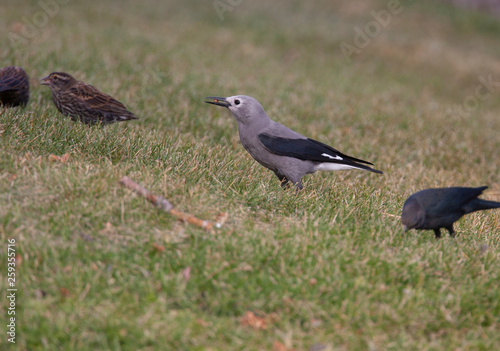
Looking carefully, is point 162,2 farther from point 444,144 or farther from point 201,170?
point 201,170

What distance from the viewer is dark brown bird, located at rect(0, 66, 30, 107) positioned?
22.2ft

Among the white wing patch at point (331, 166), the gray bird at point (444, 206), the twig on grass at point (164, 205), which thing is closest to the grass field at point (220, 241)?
the twig on grass at point (164, 205)

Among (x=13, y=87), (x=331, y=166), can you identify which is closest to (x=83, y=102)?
(x=13, y=87)

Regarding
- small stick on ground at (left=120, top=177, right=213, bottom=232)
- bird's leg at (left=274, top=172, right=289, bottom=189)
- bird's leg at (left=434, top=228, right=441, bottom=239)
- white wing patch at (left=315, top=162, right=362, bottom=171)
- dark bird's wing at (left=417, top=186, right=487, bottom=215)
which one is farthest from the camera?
bird's leg at (left=274, top=172, right=289, bottom=189)

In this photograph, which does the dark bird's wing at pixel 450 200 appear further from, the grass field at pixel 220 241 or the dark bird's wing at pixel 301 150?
the dark bird's wing at pixel 301 150

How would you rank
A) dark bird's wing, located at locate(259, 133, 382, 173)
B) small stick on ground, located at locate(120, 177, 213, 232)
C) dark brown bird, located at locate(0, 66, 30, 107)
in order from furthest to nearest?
dark brown bird, located at locate(0, 66, 30, 107)
dark bird's wing, located at locate(259, 133, 382, 173)
small stick on ground, located at locate(120, 177, 213, 232)

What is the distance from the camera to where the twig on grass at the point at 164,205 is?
187 inches

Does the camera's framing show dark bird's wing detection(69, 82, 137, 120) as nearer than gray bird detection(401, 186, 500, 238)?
No

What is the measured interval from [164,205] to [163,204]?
0.5 inches

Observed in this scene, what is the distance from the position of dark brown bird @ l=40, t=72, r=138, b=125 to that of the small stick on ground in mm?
2177

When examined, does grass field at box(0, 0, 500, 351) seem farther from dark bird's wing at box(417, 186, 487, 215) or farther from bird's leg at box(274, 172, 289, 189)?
dark bird's wing at box(417, 186, 487, 215)

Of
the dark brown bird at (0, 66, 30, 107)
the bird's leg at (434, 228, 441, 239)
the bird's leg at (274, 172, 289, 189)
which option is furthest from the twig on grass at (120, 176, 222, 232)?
the dark brown bird at (0, 66, 30, 107)

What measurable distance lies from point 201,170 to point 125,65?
657 centimetres

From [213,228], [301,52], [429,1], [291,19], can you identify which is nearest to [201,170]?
[213,228]
